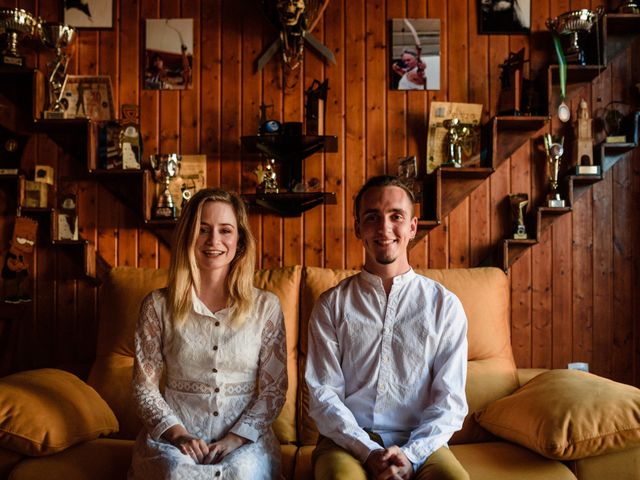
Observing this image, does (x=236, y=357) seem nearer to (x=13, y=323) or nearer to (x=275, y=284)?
(x=275, y=284)

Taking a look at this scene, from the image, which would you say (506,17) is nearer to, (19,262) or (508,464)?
(508,464)

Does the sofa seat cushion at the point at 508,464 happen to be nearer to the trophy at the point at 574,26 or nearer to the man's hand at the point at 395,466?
the man's hand at the point at 395,466

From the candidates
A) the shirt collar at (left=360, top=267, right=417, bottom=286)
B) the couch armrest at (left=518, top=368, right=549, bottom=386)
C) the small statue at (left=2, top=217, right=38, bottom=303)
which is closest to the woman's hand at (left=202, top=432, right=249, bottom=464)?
the shirt collar at (left=360, top=267, right=417, bottom=286)

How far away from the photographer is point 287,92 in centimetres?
302

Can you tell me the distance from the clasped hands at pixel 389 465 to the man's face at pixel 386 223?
59 cm

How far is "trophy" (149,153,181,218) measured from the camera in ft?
9.63

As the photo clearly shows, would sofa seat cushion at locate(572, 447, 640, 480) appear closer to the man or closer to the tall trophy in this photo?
the man

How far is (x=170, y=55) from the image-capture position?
9.89 ft

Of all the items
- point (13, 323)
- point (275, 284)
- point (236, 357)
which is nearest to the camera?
point (236, 357)

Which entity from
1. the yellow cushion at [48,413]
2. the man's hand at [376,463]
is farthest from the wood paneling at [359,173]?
the man's hand at [376,463]

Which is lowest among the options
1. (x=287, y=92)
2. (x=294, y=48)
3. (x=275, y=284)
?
(x=275, y=284)

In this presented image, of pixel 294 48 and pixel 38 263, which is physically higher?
pixel 294 48

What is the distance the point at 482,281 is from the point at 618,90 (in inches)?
53.9

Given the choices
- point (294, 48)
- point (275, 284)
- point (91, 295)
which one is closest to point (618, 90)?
point (294, 48)
